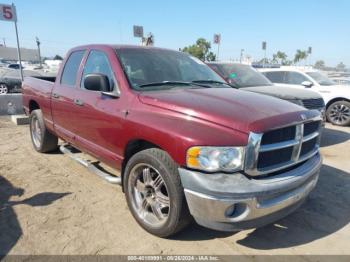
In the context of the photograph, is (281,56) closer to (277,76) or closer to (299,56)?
(299,56)

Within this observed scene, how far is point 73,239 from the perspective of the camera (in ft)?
10.00

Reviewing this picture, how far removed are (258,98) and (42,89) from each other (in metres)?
3.79

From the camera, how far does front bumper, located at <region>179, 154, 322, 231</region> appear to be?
2418mm

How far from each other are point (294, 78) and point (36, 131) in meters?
7.95

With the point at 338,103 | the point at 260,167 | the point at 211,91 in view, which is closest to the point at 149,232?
the point at 260,167

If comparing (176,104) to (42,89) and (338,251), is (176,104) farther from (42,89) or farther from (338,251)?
(42,89)

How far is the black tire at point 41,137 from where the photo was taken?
18.2 feet

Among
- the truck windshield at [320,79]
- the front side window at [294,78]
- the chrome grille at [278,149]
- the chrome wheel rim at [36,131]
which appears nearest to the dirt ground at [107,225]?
the chrome grille at [278,149]

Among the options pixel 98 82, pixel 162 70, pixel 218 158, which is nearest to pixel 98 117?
pixel 98 82

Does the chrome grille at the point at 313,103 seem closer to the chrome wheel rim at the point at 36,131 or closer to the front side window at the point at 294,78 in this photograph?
the front side window at the point at 294,78

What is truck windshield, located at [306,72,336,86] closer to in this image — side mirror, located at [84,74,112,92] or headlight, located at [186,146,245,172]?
side mirror, located at [84,74,112,92]

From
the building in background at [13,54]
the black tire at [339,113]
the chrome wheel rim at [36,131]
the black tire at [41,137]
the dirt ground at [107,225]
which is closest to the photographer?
the dirt ground at [107,225]

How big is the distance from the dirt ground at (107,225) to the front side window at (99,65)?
152 centimetres

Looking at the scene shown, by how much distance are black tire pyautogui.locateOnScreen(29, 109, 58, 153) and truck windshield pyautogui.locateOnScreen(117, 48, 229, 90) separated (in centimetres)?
258
